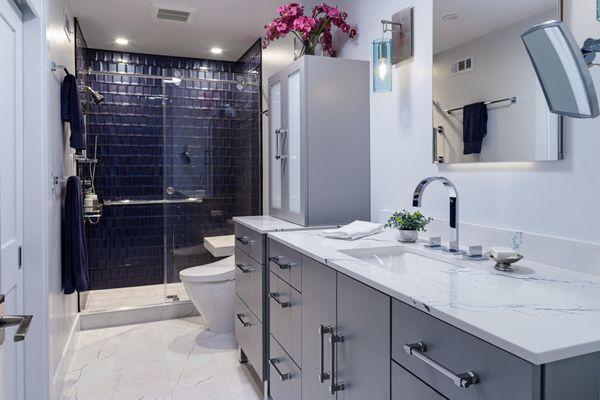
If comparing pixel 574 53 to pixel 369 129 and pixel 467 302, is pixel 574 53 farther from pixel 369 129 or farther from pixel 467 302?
pixel 369 129

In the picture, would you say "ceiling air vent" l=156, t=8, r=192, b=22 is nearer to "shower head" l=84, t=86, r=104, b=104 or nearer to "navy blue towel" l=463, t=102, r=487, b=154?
"shower head" l=84, t=86, r=104, b=104

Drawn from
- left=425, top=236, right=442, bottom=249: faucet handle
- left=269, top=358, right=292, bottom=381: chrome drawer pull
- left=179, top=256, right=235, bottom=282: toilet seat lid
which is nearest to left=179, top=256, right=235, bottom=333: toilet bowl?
left=179, top=256, right=235, bottom=282: toilet seat lid

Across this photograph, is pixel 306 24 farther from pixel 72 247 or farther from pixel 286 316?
pixel 72 247

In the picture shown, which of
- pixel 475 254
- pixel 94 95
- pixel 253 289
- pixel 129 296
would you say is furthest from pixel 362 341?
pixel 129 296

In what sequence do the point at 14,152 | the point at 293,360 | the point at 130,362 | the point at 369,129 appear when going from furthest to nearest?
the point at 130,362, the point at 369,129, the point at 293,360, the point at 14,152

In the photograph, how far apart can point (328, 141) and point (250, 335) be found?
3.95ft

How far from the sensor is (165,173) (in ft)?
11.4

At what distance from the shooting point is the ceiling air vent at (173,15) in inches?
125

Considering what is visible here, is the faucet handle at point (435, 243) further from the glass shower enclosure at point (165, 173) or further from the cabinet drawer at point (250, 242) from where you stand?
the glass shower enclosure at point (165, 173)

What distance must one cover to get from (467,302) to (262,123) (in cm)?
300

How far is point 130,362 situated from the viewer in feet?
8.99

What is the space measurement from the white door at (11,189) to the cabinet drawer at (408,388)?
132 cm

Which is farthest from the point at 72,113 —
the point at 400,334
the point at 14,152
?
the point at 400,334

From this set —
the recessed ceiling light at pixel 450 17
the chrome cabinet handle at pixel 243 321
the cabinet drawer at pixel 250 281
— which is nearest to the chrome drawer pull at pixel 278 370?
the cabinet drawer at pixel 250 281
